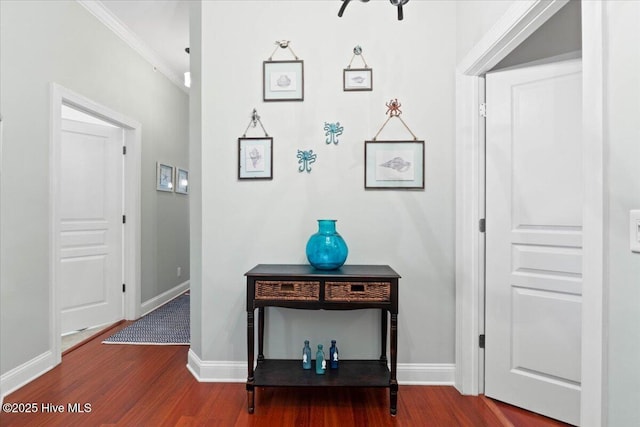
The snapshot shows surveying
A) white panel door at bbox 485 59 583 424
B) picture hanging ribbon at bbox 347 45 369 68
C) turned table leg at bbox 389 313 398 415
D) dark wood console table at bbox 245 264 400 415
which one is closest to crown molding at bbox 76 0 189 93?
picture hanging ribbon at bbox 347 45 369 68

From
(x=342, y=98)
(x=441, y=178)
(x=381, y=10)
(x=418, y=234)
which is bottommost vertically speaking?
(x=418, y=234)

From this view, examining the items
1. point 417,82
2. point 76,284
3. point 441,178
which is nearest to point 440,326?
point 441,178

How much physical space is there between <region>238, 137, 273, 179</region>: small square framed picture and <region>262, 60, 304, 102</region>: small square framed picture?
32 cm

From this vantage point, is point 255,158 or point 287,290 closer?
point 287,290

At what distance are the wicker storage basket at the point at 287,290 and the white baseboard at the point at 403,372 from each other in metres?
0.69

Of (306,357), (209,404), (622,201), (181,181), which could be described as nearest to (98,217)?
(181,181)

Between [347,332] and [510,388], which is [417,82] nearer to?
[347,332]

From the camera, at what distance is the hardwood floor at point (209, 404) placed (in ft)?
6.12

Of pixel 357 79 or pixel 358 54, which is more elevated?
pixel 358 54

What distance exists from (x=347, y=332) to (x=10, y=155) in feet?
8.04

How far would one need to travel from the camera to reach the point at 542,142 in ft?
6.30

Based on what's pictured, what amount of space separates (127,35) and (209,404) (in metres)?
3.41

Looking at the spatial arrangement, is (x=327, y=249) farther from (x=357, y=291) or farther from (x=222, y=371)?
(x=222, y=371)

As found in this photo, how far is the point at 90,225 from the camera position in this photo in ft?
10.9
